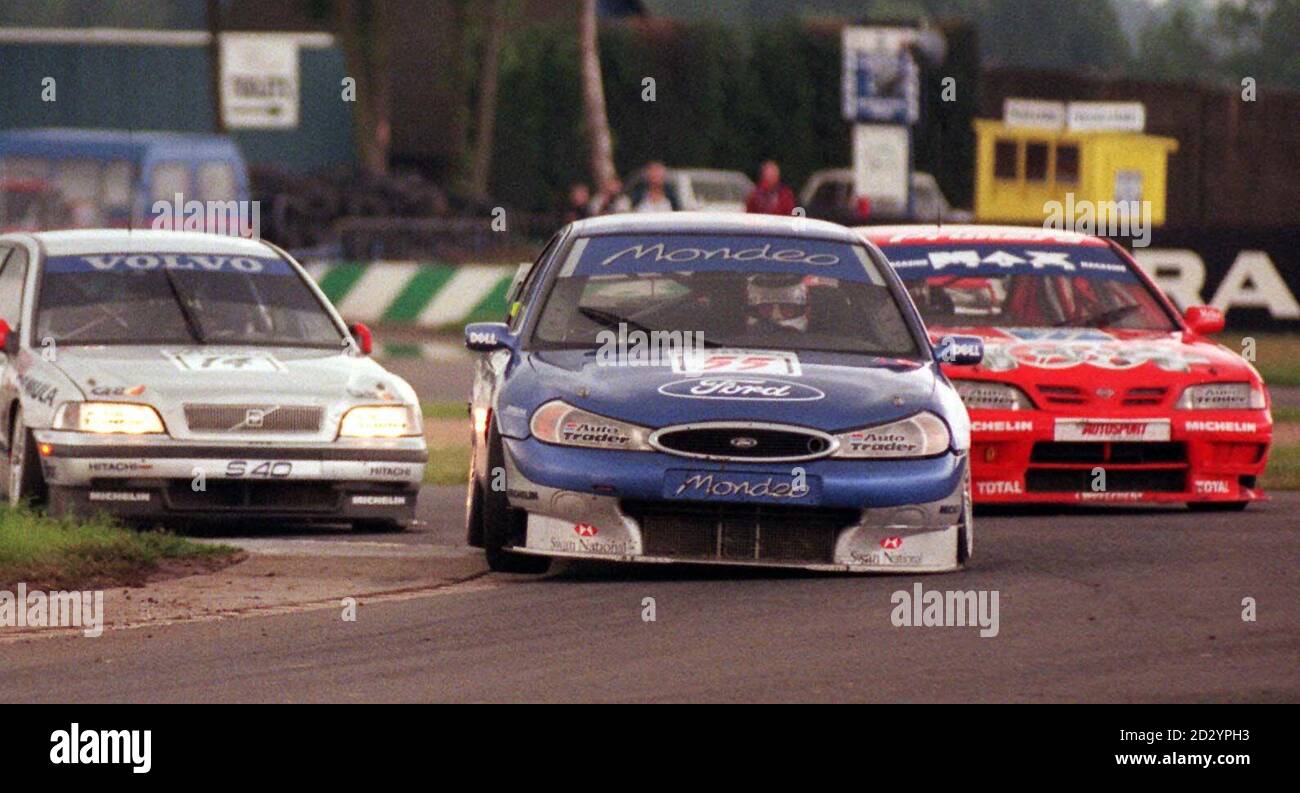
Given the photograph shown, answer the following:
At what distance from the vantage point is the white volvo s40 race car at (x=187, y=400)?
1235cm

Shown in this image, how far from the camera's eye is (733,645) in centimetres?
911

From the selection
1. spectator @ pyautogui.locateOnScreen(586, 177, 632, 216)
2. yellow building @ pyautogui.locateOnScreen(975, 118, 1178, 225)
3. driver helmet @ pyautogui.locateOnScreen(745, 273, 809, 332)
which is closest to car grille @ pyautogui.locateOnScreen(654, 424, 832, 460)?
driver helmet @ pyautogui.locateOnScreen(745, 273, 809, 332)

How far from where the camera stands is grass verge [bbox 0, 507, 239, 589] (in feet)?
35.5

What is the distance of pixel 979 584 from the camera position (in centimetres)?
1059

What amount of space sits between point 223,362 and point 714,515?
10.8 feet

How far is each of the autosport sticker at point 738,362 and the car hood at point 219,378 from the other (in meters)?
2.14

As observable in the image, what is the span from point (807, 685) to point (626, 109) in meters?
45.1

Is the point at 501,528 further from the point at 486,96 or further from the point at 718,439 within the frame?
the point at 486,96

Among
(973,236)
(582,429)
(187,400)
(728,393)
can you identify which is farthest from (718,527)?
(973,236)
